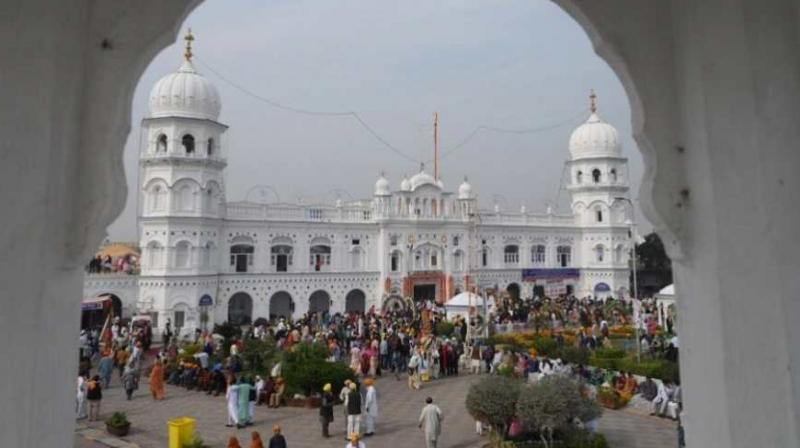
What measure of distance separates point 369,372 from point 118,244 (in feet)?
158

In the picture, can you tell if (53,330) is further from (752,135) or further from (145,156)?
(145,156)

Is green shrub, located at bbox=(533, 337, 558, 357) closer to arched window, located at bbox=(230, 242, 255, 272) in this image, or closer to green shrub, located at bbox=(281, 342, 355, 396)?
green shrub, located at bbox=(281, 342, 355, 396)

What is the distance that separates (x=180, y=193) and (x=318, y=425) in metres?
17.8

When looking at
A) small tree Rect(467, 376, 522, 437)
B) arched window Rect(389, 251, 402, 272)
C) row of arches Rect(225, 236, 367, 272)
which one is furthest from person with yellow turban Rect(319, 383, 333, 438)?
arched window Rect(389, 251, 402, 272)

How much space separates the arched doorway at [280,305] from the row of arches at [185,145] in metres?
8.43

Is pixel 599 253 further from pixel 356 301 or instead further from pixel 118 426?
pixel 118 426

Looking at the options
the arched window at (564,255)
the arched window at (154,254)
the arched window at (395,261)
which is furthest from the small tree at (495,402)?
the arched window at (564,255)

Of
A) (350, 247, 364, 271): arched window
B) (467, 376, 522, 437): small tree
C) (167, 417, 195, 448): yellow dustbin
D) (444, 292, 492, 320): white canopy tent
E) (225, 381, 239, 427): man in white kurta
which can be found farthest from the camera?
(350, 247, 364, 271): arched window

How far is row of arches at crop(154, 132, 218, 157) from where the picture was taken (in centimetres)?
2533

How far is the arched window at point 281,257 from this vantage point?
28.3m

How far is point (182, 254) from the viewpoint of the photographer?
2484 centimetres

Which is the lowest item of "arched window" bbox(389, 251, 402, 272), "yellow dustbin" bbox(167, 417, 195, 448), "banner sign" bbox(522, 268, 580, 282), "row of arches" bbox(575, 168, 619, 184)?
"yellow dustbin" bbox(167, 417, 195, 448)

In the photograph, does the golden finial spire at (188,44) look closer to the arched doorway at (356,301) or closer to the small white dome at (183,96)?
the small white dome at (183,96)

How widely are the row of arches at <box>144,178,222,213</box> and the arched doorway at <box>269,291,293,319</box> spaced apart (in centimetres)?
682
